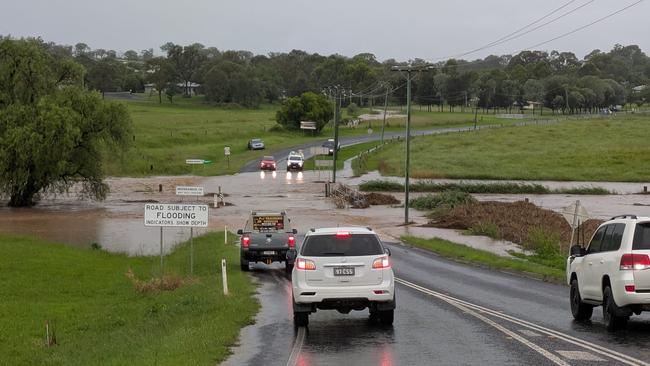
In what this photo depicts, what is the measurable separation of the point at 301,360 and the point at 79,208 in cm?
5837

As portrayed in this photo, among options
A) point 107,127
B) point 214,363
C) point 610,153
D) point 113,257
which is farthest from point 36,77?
point 610,153

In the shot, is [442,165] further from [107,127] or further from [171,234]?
[171,234]

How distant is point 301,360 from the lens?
1277cm

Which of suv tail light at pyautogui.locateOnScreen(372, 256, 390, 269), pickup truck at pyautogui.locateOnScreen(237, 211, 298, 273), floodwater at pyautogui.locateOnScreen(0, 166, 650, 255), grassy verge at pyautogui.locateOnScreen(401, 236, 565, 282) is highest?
suv tail light at pyautogui.locateOnScreen(372, 256, 390, 269)

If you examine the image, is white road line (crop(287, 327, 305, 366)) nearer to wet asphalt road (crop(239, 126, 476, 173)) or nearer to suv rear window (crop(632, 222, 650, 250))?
suv rear window (crop(632, 222, 650, 250))

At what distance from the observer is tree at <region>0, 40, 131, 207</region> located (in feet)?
204

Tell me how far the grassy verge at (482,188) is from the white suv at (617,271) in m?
63.0

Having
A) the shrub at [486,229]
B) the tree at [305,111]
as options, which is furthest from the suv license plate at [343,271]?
the tree at [305,111]

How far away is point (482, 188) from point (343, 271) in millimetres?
66084

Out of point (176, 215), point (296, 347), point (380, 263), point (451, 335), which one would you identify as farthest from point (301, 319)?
Answer: point (176, 215)

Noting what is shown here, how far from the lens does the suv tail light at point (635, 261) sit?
13.9 m

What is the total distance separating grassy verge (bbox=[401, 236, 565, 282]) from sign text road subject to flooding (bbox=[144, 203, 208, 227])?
10.9 meters

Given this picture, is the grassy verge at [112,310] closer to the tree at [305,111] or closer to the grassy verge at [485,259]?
the grassy verge at [485,259]

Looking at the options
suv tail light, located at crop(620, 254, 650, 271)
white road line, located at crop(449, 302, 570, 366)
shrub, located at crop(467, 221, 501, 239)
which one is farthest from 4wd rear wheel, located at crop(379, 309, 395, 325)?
shrub, located at crop(467, 221, 501, 239)
